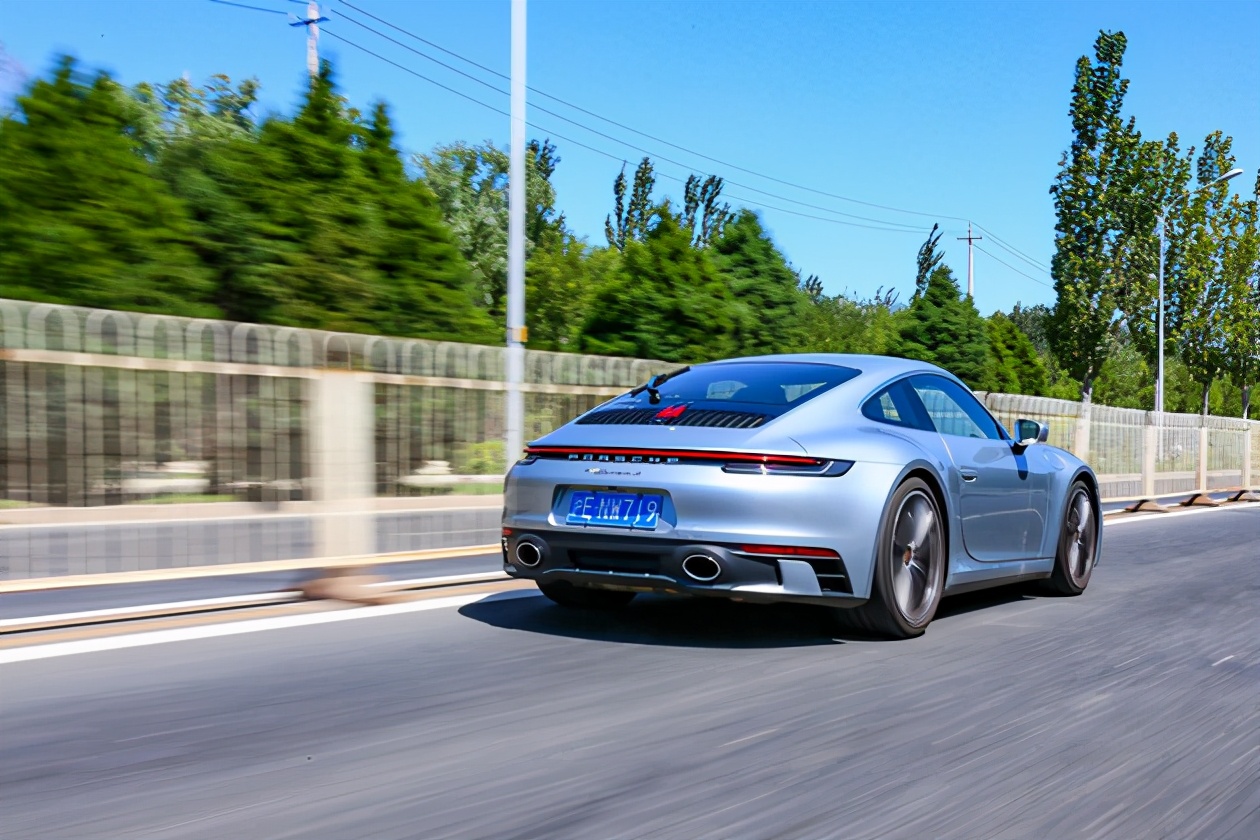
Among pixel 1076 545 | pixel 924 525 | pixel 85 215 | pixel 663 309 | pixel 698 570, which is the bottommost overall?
pixel 1076 545

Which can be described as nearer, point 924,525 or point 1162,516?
point 924,525

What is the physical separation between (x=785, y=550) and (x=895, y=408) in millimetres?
1323

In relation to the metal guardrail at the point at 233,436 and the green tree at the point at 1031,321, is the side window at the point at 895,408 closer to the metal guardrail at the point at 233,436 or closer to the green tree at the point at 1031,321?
the metal guardrail at the point at 233,436

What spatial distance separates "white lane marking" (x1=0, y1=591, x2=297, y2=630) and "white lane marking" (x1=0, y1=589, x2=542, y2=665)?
52 cm

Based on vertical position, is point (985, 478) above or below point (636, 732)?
above

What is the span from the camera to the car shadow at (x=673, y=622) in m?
5.96

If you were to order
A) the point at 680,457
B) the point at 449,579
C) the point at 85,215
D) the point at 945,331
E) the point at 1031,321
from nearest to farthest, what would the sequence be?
the point at 680,457
the point at 449,579
the point at 85,215
the point at 945,331
the point at 1031,321

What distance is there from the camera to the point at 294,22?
38.3 m

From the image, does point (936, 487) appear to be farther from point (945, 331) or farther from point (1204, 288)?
point (1204, 288)

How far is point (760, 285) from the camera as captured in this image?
73.5 feet

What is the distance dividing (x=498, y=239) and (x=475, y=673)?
4561cm

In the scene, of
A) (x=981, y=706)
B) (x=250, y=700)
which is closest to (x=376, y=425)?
(x=250, y=700)

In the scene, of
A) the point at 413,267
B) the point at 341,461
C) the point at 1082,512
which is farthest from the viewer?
the point at 413,267

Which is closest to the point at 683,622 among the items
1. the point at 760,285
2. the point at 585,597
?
the point at 585,597
